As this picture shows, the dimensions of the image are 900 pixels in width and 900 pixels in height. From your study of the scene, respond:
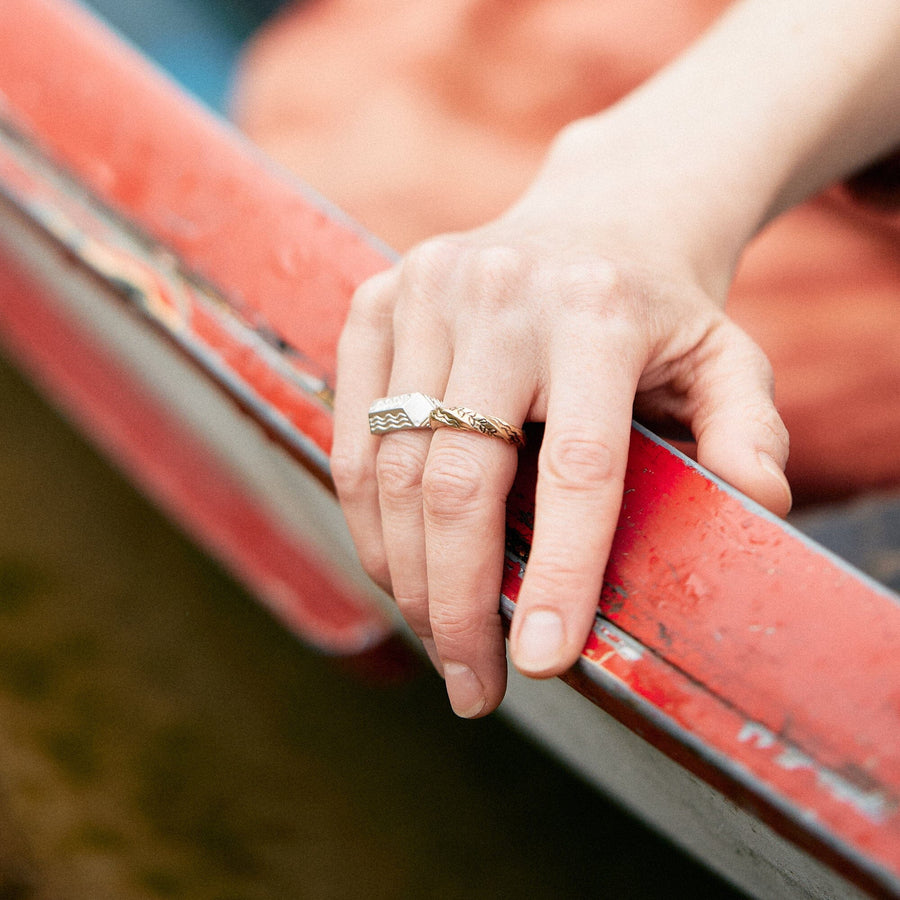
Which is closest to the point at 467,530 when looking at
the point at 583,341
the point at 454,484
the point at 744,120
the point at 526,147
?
the point at 454,484

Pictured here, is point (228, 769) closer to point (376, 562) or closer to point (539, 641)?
point (376, 562)

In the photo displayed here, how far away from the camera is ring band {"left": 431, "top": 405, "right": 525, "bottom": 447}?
1.59 feet

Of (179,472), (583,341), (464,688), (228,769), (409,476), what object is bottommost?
(228,769)

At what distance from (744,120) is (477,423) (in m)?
0.40

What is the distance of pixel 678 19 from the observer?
102 centimetres

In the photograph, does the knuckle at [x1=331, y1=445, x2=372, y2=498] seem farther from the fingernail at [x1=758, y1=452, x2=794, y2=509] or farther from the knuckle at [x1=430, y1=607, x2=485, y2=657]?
the fingernail at [x1=758, y1=452, x2=794, y2=509]

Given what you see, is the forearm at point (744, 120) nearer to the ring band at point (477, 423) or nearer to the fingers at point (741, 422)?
the fingers at point (741, 422)

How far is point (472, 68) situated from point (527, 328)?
787mm

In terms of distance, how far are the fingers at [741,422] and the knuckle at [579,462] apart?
3.5 inches

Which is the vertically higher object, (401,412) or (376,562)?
(401,412)

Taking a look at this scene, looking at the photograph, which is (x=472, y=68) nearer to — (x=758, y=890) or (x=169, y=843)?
(x=758, y=890)

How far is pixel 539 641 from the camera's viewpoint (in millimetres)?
453

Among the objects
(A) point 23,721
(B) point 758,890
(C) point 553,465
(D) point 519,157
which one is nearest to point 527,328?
(C) point 553,465

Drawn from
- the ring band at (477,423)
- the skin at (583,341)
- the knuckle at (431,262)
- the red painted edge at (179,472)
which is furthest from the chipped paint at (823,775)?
the red painted edge at (179,472)
